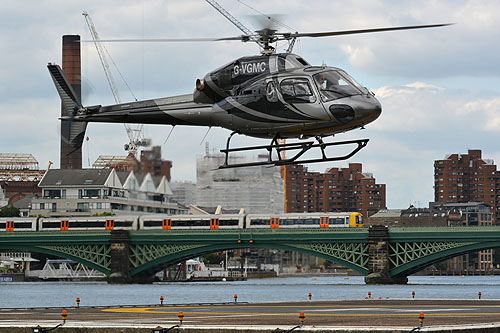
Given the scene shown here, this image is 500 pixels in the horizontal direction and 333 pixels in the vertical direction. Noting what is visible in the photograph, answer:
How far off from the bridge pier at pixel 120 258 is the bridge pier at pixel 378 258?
105ft

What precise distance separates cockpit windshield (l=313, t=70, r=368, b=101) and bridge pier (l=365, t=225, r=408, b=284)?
3820 inches

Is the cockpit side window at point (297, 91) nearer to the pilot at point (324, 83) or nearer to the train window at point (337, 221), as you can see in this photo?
the pilot at point (324, 83)

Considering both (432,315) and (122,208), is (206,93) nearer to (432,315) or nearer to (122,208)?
(432,315)

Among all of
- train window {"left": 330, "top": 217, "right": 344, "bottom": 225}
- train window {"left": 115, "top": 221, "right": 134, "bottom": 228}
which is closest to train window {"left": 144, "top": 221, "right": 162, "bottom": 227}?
Answer: train window {"left": 115, "top": 221, "right": 134, "bottom": 228}

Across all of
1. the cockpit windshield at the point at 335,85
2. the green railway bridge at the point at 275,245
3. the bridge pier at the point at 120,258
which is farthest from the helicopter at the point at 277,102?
the bridge pier at the point at 120,258

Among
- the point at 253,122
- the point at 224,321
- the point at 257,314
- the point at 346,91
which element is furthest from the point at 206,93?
the point at 257,314

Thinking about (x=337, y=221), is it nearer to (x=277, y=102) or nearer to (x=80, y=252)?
(x=80, y=252)

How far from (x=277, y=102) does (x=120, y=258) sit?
107 metres

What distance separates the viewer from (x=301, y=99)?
132ft

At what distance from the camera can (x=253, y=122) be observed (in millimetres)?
41469

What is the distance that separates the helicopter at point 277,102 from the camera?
130 ft

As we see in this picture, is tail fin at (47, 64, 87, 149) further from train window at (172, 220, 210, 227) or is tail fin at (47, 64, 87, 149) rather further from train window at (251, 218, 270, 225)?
train window at (172, 220, 210, 227)

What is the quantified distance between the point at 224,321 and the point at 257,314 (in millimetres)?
6765

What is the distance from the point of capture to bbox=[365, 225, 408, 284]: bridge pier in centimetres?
13525
